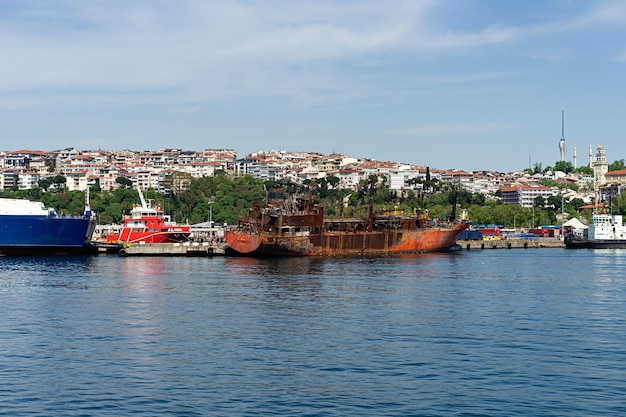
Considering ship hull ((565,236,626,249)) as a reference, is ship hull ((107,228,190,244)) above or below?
above

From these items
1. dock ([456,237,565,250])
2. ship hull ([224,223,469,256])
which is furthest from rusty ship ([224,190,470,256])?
dock ([456,237,565,250])

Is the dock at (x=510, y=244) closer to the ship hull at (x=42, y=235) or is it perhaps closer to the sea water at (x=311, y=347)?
the ship hull at (x=42, y=235)

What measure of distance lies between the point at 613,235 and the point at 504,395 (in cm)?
9945

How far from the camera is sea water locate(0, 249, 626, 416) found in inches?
912

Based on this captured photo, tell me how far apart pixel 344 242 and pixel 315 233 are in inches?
153

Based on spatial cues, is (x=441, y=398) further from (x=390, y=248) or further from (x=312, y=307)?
(x=390, y=248)

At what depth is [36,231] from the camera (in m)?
81.6

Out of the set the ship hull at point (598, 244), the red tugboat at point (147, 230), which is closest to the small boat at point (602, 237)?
the ship hull at point (598, 244)

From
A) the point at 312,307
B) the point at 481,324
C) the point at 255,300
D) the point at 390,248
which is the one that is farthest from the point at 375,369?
the point at 390,248

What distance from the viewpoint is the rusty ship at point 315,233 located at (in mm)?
81500

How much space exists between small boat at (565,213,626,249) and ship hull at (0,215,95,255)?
66.2 m

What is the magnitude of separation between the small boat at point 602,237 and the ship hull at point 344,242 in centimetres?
2569

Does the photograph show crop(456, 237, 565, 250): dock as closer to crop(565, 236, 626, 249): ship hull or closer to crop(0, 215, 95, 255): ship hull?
crop(565, 236, 626, 249): ship hull

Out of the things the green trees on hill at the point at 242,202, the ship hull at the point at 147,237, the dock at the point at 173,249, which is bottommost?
the dock at the point at 173,249
